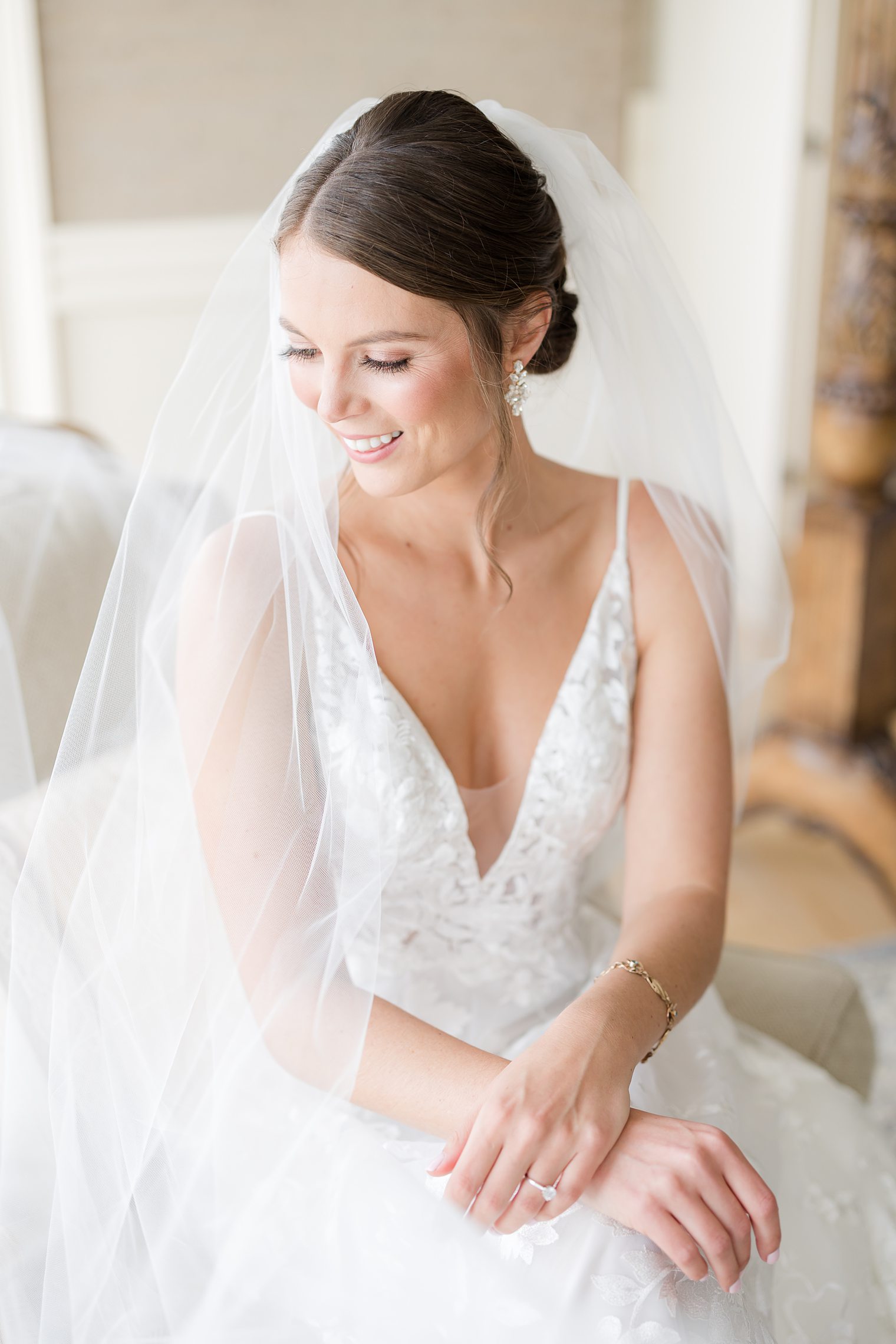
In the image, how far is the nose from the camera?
44.6 inches

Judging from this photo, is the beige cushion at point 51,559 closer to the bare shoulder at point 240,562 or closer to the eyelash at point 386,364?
the bare shoulder at point 240,562

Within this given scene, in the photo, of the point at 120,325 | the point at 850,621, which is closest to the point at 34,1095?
the point at 850,621

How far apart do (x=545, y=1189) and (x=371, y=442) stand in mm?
710

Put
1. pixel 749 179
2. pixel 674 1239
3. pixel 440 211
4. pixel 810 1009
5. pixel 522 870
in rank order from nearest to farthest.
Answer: pixel 674 1239, pixel 440 211, pixel 522 870, pixel 810 1009, pixel 749 179

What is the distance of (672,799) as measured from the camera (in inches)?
53.5

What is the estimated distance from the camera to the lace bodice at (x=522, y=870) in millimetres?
1315

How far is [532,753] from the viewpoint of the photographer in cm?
138

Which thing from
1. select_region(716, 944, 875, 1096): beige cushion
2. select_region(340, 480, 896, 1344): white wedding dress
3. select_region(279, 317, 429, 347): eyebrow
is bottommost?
select_region(716, 944, 875, 1096): beige cushion

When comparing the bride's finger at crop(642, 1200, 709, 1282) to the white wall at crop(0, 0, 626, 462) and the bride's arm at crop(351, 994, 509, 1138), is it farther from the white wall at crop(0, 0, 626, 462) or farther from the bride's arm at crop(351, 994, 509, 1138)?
the white wall at crop(0, 0, 626, 462)

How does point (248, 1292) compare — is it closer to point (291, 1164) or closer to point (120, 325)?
point (291, 1164)

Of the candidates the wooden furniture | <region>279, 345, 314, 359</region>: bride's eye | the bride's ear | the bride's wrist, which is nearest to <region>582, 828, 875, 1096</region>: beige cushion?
the bride's wrist

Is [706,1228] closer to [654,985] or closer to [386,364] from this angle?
[654,985]

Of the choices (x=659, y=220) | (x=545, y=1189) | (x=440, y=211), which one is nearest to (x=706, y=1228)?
(x=545, y=1189)

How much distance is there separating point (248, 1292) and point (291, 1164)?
4.6 inches
